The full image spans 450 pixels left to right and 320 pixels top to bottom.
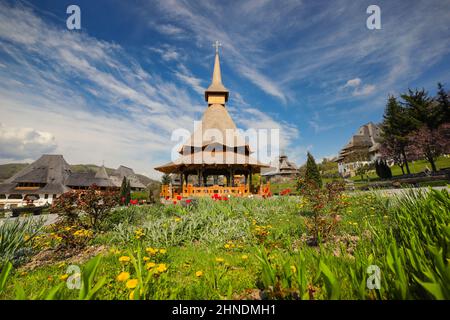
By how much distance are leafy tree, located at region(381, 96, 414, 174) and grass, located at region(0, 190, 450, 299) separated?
3015 centimetres

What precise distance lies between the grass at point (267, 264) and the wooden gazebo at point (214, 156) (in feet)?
31.6

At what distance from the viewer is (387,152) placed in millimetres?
29828

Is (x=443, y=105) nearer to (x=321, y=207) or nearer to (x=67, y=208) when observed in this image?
(x=321, y=207)

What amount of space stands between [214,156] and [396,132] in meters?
28.9

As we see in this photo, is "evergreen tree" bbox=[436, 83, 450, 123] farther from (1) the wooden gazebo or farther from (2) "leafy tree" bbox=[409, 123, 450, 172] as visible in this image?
(1) the wooden gazebo

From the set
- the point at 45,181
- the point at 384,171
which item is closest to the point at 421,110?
the point at 384,171

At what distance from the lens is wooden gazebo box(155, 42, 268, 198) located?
16.3m

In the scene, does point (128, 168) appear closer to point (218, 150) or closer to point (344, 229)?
point (218, 150)

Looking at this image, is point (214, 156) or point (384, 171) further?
point (384, 171)

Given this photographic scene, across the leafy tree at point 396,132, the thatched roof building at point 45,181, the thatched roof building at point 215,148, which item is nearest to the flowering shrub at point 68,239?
the thatched roof building at point 215,148

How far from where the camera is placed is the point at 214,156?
17172 millimetres
